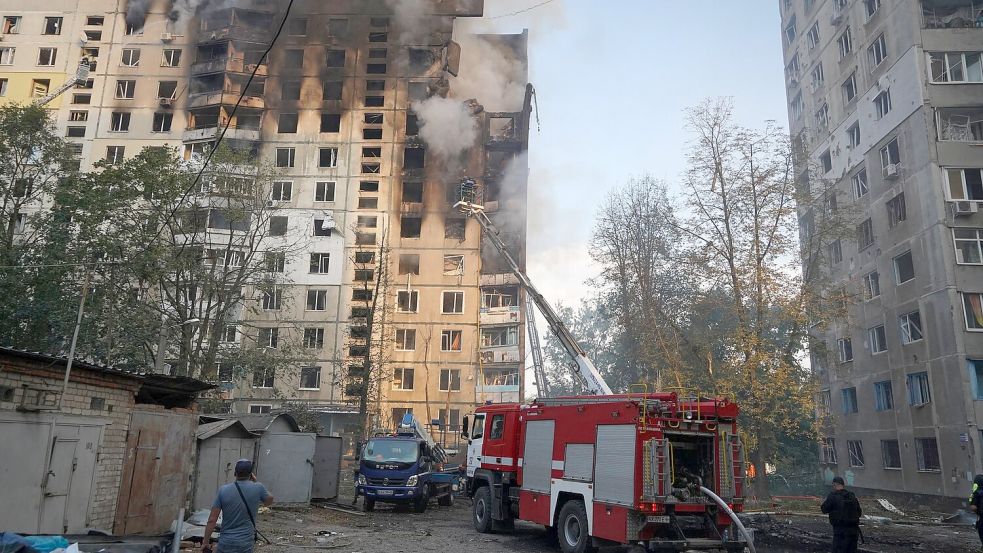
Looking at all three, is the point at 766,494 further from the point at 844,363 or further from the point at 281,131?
the point at 281,131

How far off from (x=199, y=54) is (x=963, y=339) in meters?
57.1

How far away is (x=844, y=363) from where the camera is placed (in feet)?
112

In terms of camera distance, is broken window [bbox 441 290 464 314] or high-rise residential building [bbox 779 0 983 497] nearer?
high-rise residential building [bbox 779 0 983 497]

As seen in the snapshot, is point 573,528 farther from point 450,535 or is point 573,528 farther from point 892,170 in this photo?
point 892,170

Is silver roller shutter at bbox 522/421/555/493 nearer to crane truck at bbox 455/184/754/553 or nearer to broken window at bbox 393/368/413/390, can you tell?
crane truck at bbox 455/184/754/553

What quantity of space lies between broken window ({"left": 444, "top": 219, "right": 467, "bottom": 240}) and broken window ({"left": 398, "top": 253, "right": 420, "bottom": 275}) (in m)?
3.03

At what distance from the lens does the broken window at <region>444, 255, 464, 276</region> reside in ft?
163

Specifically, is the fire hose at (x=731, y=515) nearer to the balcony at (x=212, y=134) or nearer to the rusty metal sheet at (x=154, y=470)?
the rusty metal sheet at (x=154, y=470)

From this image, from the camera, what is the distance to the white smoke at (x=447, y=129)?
52312 millimetres

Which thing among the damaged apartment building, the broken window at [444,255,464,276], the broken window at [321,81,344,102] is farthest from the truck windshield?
the broken window at [321,81,344,102]

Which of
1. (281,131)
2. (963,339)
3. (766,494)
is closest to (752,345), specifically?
(766,494)

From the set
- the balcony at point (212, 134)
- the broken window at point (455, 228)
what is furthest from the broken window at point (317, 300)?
the balcony at point (212, 134)

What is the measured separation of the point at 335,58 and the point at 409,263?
20.0m

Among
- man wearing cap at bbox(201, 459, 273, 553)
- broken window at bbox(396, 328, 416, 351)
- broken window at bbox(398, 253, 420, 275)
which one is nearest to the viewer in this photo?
man wearing cap at bbox(201, 459, 273, 553)
